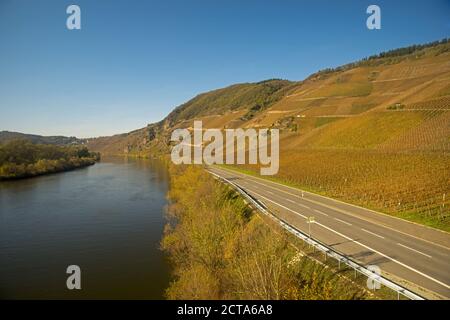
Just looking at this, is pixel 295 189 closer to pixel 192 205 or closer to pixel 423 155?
pixel 192 205

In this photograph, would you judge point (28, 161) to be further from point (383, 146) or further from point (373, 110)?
point (373, 110)

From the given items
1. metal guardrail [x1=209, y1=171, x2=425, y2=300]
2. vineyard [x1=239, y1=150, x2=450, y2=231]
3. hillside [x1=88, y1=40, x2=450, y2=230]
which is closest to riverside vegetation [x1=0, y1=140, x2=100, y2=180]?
hillside [x1=88, y1=40, x2=450, y2=230]

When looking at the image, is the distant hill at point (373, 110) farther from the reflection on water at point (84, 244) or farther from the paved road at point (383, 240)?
the reflection on water at point (84, 244)

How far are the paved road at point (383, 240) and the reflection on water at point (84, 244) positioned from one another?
13442 millimetres

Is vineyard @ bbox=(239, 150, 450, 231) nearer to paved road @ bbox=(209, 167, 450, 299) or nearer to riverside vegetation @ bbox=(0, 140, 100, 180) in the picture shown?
paved road @ bbox=(209, 167, 450, 299)

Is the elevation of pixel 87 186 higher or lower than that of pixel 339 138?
lower

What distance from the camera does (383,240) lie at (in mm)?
22656

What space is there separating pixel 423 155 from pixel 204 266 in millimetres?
40422

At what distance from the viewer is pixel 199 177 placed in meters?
57.5

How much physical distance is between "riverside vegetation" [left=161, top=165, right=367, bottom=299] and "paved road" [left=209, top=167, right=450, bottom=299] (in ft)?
9.11

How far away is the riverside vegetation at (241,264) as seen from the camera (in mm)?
16203

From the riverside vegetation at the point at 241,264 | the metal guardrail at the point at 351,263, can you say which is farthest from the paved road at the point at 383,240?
the riverside vegetation at the point at 241,264

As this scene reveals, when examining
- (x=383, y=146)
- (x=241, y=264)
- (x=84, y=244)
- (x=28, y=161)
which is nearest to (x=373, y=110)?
(x=383, y=146)
